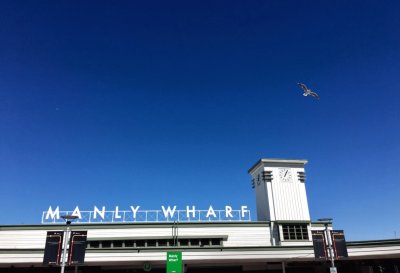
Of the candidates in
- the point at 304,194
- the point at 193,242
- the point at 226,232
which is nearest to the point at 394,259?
the point at 304,194

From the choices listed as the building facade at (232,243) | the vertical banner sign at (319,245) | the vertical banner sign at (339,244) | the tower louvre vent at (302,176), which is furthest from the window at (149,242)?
the vertical banner sign at (339,244)

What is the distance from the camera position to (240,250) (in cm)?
3569

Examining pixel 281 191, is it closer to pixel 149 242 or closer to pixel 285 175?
pixel 285 175

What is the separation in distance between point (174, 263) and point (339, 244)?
14.7 meters

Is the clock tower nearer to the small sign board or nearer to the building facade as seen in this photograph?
the building facade

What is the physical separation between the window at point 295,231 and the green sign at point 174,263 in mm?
17349

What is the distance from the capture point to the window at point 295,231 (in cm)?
4512

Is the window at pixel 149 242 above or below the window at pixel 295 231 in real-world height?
below

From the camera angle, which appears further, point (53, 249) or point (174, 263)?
point (174, 263)

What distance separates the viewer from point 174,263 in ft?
108

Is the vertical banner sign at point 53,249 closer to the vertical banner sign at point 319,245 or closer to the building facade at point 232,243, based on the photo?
the building facade at point 232,243

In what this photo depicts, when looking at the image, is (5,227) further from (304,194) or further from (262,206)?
(304,194)

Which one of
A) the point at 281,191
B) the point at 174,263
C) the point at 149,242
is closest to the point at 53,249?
the point at 174,263

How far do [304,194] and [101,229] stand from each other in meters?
27.1
